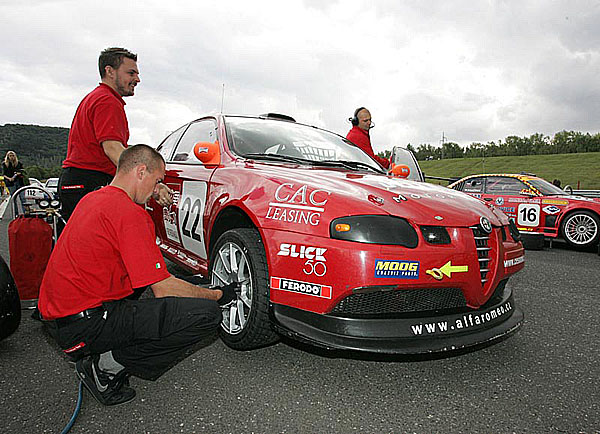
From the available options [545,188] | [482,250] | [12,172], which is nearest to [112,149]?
[482,250]

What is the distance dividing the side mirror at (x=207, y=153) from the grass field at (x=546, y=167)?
31.2 m

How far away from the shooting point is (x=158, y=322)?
1964mm

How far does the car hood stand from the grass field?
1225 inches

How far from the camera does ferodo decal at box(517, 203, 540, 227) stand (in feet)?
26.1

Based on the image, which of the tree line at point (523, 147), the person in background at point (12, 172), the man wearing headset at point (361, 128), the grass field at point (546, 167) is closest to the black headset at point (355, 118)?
the man wearing headset at point (361, 128)

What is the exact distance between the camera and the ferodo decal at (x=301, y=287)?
6.86 ft

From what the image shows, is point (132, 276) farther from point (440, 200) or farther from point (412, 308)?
point (440, 200)

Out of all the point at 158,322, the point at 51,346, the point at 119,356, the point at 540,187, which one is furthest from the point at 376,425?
the point at 540,187

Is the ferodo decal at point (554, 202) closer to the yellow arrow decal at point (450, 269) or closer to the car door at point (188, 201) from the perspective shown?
the car door at point (188, 201)

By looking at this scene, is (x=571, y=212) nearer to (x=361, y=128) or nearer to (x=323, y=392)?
(x=361, y=128)

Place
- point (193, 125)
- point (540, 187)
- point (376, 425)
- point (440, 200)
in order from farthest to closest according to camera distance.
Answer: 1. point (540, 187)
2. point (193, 125)
3. point (440, 200)
4. point (376, 425)

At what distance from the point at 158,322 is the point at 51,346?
1.21 meters

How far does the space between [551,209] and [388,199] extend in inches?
268

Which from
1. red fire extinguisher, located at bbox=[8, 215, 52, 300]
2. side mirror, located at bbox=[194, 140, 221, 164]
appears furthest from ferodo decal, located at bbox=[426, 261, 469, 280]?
red fire extinguisher, located at bbox=[8, 215, 52, 300]
